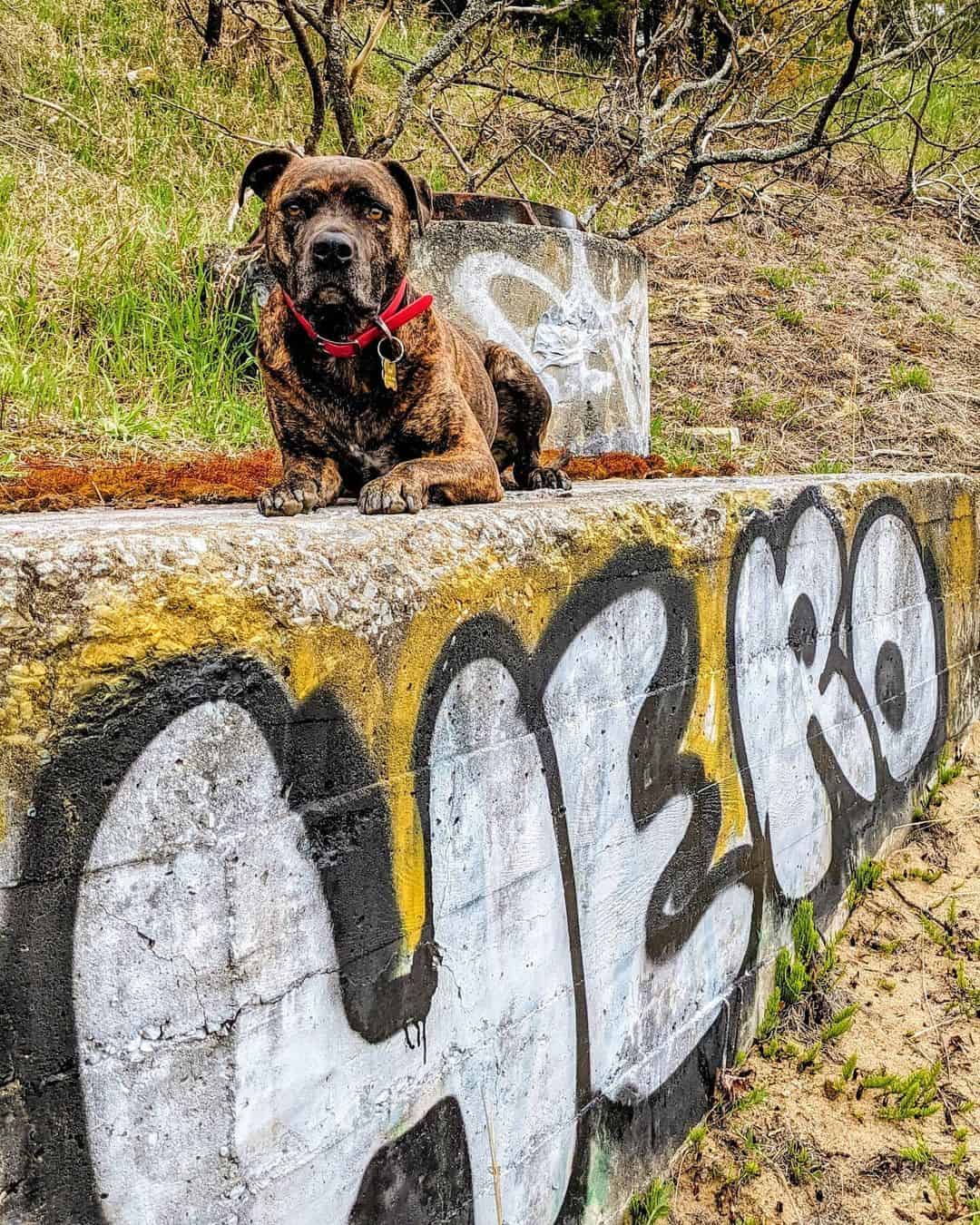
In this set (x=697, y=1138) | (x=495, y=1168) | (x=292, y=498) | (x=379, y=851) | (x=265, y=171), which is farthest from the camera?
(x=697, y=1138)

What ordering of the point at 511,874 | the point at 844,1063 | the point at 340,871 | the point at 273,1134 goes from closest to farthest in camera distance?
the point at 273,1134, the point at 340,871, the point at 511,874, the point at 844,1063

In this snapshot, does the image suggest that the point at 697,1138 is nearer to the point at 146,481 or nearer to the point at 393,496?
the point at 393,496

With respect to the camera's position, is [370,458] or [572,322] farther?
[572,322]

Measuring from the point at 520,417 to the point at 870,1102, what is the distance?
244cm

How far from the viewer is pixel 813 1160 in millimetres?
2773

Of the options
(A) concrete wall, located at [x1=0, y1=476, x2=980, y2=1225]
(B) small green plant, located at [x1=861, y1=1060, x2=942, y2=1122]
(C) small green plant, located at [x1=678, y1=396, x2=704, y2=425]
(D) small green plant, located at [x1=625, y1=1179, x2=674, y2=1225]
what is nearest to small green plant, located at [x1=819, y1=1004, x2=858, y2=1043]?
(B) small green plant, located at [x1=861, y1=1060, x2=942, y2=1122]

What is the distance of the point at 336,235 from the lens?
236 centimetres

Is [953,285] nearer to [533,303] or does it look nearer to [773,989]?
[533,303]

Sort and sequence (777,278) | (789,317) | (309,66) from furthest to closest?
(777,278), (789,317), (309,66)

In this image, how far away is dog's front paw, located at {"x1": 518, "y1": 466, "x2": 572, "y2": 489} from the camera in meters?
3.69

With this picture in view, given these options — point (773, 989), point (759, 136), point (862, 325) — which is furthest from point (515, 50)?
point (773, 989)

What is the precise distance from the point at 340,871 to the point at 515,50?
1269 centimetres

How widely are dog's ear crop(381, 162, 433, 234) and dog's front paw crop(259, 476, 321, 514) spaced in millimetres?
771

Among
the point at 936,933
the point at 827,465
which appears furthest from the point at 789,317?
the point at 936,933
